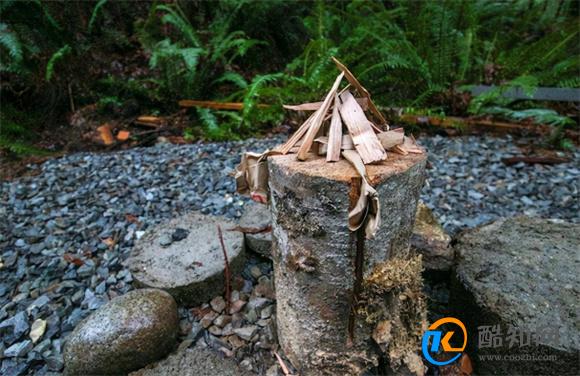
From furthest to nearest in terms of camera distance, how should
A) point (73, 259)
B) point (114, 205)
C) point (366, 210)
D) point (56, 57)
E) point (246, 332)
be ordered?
point (56, 57) → point (114, 205) → point (73, 259) → point (246, 332) → point (366, 210)

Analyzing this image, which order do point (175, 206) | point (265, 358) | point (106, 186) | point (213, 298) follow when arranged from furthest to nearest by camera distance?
point (106, 186)
point (175, 206)
point (213, 298)
point (265, 358)

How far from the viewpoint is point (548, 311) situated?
1431 millimetres

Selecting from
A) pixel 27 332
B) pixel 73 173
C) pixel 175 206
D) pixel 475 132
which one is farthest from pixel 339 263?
pixel 475 132

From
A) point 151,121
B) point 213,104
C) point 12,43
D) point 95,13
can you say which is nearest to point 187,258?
point 213,104

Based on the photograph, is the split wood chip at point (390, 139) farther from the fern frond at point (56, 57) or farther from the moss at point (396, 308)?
the fern frond at point (56, 57)

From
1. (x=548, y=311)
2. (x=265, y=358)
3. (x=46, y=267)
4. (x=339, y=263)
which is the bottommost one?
(x=265, y=358)

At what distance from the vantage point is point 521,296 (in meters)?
1.50

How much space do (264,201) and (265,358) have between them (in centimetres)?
75

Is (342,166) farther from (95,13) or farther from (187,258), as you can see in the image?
(95,13)

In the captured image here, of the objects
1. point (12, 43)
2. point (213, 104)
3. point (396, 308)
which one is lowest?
point (396, 308)

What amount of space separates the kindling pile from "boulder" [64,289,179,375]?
0.72 m

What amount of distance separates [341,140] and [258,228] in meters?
1.07

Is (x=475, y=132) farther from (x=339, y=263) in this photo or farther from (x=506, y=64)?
(x=339, y=263)

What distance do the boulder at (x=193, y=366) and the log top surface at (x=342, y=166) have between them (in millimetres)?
974
